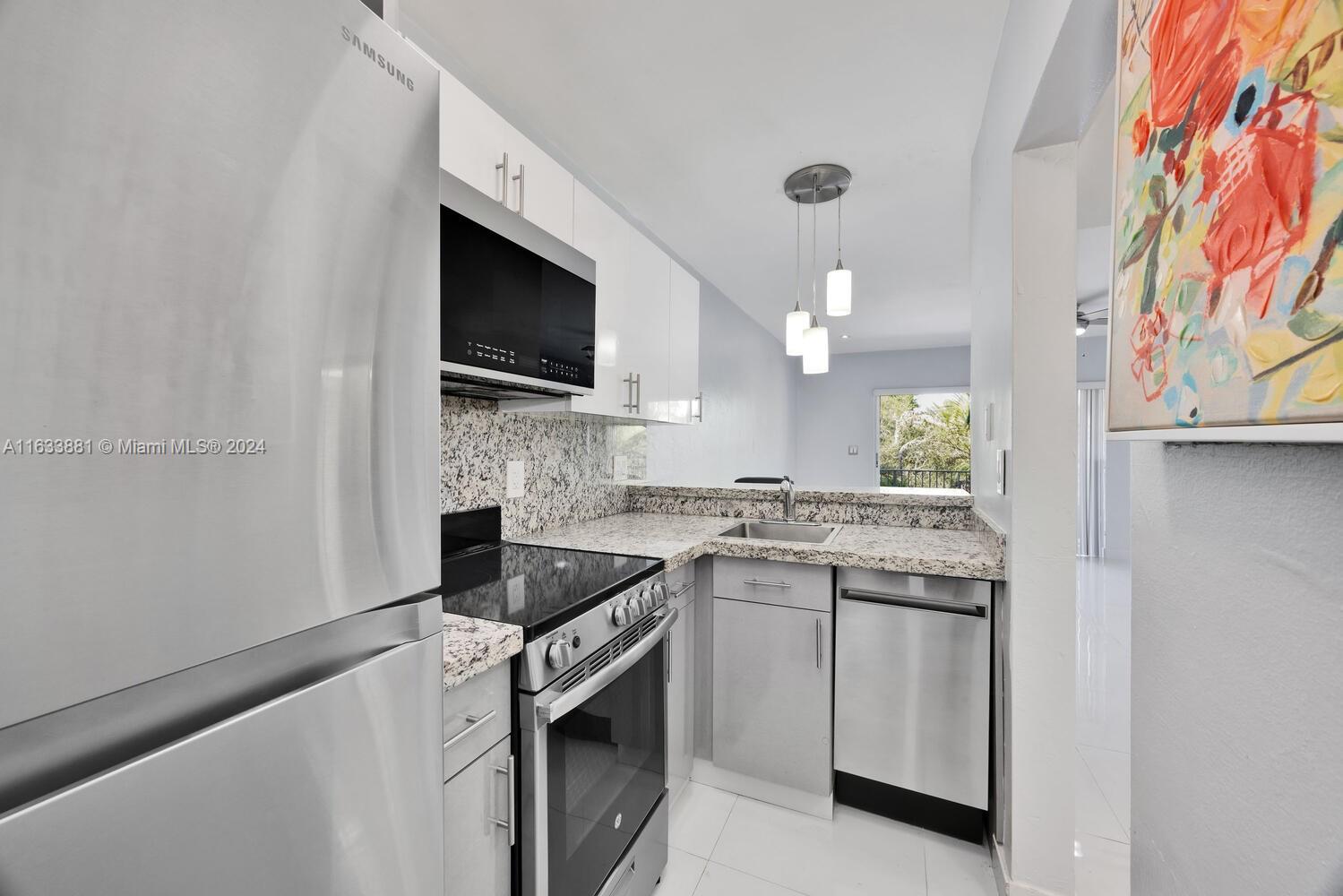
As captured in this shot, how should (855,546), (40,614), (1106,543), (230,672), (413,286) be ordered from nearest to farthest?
(40,614)
(230,672)
(413,286)
(855,546)
(1106,543)

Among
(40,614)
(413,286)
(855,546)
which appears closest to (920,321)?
(855,546)

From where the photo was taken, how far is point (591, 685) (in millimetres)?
1205

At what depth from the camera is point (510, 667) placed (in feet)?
3.52

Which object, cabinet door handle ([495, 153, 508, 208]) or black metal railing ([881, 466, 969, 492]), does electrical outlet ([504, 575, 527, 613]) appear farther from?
black metal railing ([881, 466, 969, 492])

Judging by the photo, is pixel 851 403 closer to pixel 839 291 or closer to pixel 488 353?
pixel 839 291

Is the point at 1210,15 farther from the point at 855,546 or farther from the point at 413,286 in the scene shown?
the point at 855,546

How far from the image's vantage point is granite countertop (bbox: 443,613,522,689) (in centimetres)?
90

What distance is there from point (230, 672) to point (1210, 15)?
1.11m

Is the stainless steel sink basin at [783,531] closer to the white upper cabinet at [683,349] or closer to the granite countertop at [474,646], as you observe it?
the white upper cabinet at [683,349]

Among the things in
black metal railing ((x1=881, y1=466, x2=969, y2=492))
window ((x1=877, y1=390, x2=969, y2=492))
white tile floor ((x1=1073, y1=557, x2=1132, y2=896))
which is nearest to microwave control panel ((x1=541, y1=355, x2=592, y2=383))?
white tile floor ((x1=1073, y1=557, x2=1132, y2=896))

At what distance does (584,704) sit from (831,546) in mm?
1085

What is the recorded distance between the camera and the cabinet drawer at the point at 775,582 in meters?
1.90

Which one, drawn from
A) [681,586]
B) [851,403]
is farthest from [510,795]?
[851,403]

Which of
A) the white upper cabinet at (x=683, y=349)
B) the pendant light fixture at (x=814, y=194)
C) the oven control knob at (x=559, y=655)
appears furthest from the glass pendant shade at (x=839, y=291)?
the oven control knob at (x=559, y=655)
